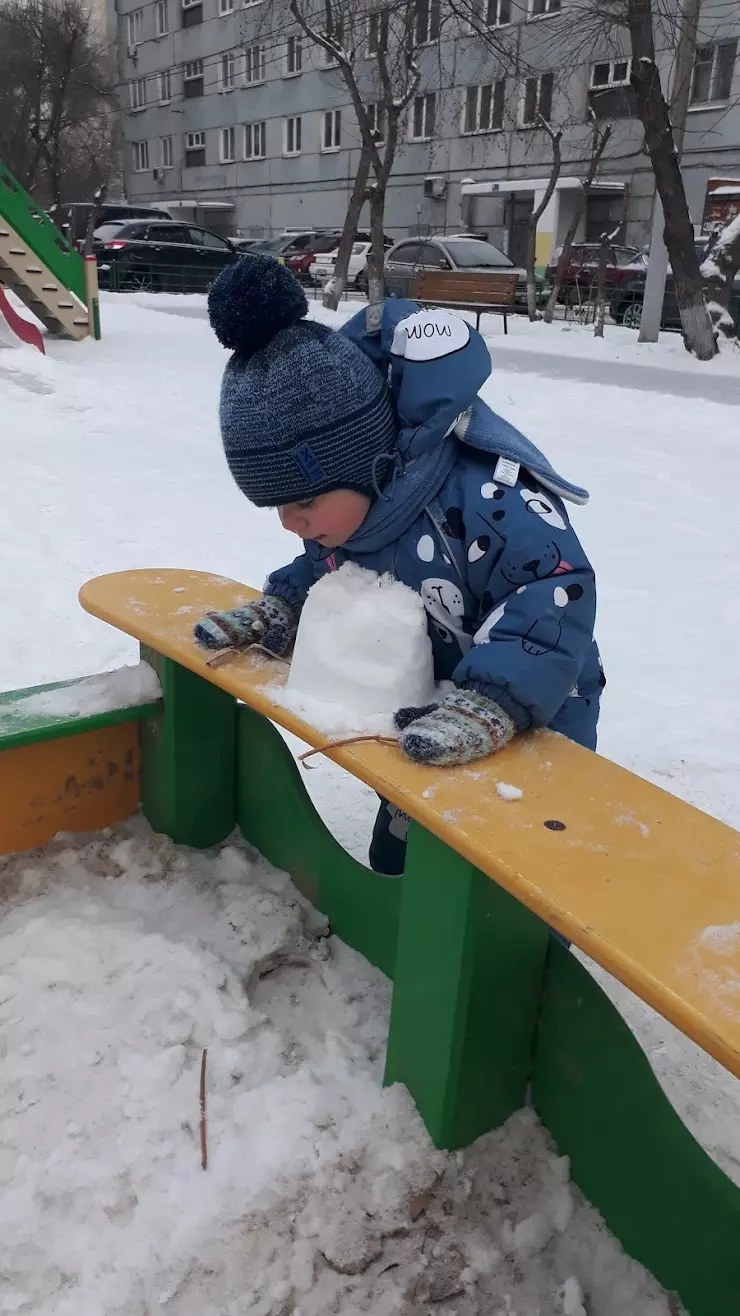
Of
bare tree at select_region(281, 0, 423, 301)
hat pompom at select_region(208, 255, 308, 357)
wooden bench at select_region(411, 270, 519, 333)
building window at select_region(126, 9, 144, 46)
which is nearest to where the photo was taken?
hat pompom at select_region(208, 255, 308, 357)

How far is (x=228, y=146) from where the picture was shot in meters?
34.0

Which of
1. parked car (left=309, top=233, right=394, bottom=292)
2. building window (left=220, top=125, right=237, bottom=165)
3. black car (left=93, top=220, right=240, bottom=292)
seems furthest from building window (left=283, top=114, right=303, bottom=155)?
black car (left=93, top=220, right=240, bottom=292)

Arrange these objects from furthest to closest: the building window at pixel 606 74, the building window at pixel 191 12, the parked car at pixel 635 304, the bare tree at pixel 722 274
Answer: the building window at pixel 191 12 < the building window at pixel 606 74 < the parked car at pixel 635 304 < the bare tree at pixel 722 274

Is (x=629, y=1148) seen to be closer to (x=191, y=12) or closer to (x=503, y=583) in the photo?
(x=503, y=583)

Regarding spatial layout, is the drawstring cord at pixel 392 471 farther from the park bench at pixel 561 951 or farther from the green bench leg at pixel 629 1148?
the green bench leg at pixel 629 1148

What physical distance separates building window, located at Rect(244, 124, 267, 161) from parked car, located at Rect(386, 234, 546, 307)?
1809cm

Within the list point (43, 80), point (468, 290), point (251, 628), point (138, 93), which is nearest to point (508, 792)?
point (251, 628)

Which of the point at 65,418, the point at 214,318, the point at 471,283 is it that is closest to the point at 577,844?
the point at 214,318

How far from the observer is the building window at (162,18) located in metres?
34.8

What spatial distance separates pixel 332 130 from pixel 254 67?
418 cm

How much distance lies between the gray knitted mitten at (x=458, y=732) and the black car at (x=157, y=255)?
1710 centimetres

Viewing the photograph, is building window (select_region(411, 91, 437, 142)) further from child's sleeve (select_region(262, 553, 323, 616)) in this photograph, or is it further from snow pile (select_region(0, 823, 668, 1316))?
snow pile (select_region(0, 823, 668, 1316))

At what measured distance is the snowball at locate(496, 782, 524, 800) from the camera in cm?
130

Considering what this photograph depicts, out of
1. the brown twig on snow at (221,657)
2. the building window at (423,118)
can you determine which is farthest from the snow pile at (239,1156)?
the building window at (423,118)
